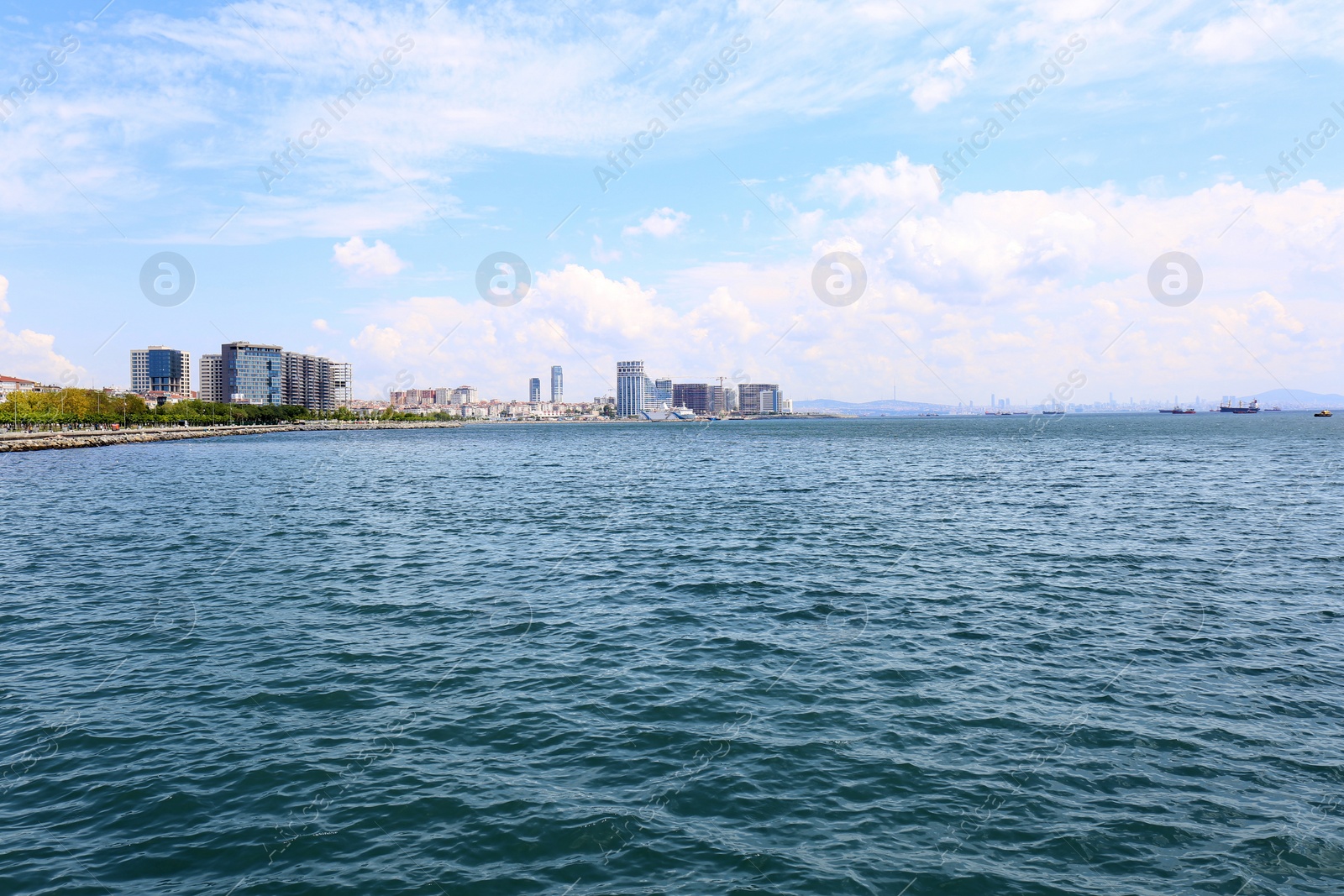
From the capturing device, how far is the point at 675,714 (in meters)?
16.1

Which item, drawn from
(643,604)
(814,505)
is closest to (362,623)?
(643,604)

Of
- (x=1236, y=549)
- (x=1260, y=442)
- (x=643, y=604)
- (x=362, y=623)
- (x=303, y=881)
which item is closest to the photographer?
(x=303, y=881)

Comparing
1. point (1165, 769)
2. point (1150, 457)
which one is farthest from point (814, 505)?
point (1150, 457)

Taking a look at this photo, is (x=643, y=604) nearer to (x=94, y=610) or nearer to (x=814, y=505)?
(x=94, y=610)

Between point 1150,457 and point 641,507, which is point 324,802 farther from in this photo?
point 1150,457

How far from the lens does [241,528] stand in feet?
138

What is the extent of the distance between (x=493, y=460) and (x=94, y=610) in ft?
289

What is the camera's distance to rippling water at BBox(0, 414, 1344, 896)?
35.9 feet

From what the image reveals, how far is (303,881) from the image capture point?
10.4 m

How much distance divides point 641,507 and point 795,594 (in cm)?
2665

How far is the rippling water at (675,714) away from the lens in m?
10.9

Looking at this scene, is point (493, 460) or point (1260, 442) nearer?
point (493, 460)

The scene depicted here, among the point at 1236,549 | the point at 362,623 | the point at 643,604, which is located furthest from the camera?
the point at 1236,549

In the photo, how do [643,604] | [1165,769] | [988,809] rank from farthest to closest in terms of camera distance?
[643,604], [1165,769], [988,809]
